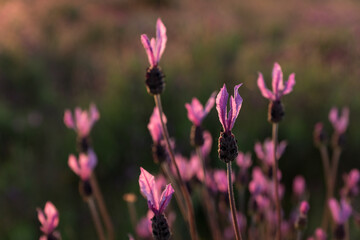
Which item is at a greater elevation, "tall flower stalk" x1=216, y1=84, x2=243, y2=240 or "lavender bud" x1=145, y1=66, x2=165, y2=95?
"lavender bud" x1=145, y1=66, x2=165, y2=95

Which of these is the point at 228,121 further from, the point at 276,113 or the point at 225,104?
the point at 276,113

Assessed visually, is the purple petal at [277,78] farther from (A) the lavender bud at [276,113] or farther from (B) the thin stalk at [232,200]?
(B) the thin stalk at [232,200]

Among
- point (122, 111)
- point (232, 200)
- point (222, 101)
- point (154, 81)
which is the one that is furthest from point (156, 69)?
point (122, 111)

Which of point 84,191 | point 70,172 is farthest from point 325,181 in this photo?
point 84,191

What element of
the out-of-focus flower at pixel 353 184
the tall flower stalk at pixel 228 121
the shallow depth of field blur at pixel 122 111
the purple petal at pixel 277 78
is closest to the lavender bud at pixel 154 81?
the tall flower stalk at pixel 228 121

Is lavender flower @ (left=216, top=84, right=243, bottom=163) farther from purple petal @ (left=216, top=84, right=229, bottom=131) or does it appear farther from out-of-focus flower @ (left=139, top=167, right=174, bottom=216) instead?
out-of-focus flower @ (left=139, top=167, right=174, bottom=216)

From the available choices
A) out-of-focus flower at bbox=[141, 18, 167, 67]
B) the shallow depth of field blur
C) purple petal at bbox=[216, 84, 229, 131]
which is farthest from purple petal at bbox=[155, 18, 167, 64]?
the shallow depth of field blur
